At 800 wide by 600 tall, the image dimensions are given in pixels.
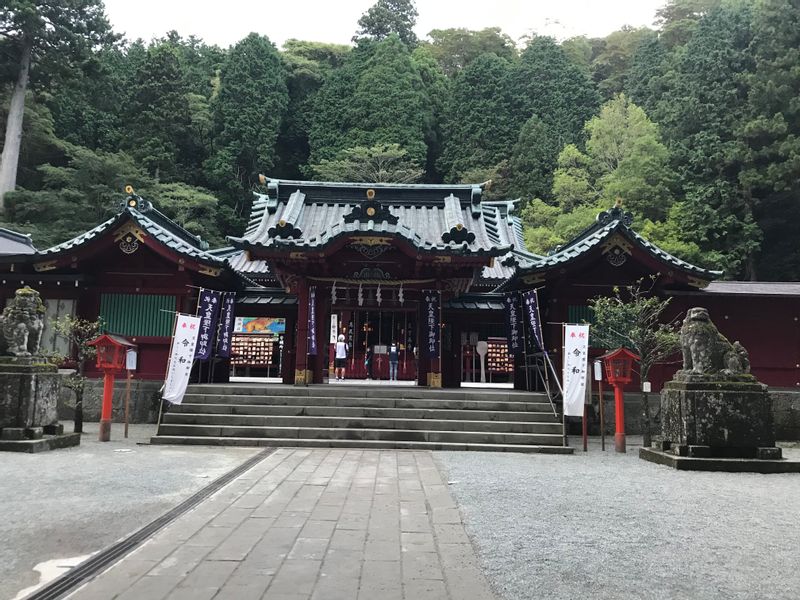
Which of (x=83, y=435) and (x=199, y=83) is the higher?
(x=199, y=83)

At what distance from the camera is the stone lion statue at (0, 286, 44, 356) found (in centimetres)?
1034

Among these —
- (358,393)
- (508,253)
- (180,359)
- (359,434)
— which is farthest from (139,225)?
A: (508,253)

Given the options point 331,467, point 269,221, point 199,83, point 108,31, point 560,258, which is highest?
point 199,83

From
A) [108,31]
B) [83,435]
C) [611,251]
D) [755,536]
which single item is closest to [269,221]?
[83,435]

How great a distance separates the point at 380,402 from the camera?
41.4 ft

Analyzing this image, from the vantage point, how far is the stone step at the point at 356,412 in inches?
476

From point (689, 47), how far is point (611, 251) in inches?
1135

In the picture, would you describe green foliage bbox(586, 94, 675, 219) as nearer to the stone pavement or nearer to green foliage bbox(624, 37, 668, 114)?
green foliage bbox(624, 37, 668, 114)

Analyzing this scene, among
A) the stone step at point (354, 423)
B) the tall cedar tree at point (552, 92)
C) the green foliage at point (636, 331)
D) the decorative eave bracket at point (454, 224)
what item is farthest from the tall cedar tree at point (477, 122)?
the stone step at point (354, 423)

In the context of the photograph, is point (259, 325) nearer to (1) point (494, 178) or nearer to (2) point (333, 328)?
(2) point (333, 328)

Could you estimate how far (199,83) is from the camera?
45.2 meters

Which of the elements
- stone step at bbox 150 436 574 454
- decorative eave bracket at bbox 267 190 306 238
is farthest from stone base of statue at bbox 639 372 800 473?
decorative eave bracket at bbox 267 190 306 238

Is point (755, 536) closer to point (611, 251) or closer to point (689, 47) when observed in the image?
point (611, 251)

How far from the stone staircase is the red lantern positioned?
3.52 feet
